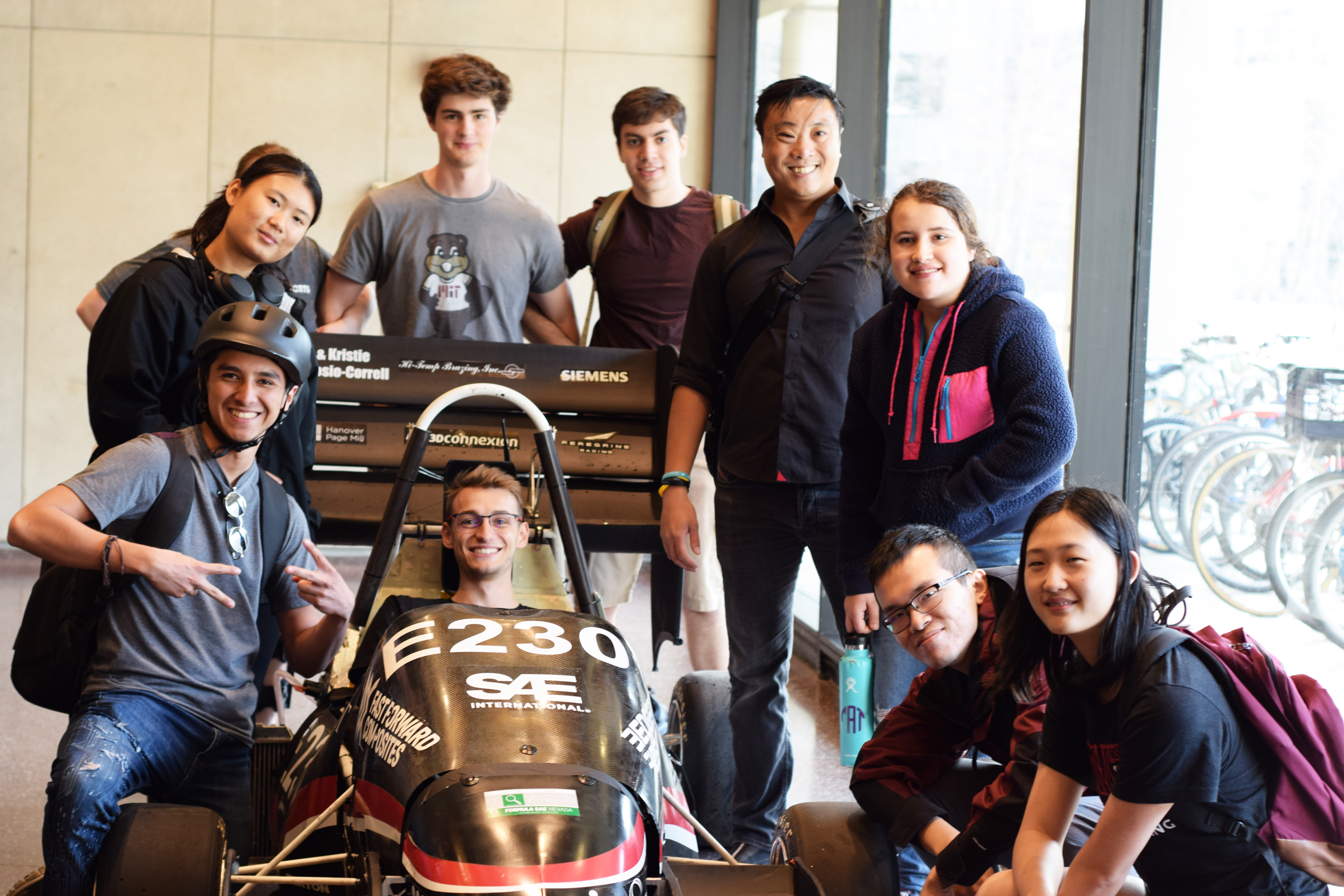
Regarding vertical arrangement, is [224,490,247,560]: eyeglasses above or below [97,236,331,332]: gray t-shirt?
below

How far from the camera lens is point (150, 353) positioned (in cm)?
314

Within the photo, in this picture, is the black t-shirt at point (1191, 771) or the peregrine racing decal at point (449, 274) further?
the peregrine racing decal at point (449, 274)

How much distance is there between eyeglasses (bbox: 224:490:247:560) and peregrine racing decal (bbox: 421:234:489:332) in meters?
1.60

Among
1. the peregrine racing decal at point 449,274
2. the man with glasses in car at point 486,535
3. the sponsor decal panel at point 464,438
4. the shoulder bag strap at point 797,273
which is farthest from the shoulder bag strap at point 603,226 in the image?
the man with glasses in car at point 486,535

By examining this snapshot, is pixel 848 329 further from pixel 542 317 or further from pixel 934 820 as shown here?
pixel 542 317

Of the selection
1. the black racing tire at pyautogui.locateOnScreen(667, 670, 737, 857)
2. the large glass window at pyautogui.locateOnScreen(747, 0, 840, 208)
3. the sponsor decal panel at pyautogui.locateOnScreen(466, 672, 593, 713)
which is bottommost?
the black racing tire at pyautogui.locateOnScreen(667, 670, 737, 857)

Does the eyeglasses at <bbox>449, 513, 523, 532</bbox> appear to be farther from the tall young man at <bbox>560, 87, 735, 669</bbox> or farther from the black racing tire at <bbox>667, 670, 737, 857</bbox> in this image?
the tall young man at <bbox>560, 87, 735, 669</bbox>

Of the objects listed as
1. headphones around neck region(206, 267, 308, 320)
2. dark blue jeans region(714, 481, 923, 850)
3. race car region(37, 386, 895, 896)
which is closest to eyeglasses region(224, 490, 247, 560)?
race car region(37, 386, 895, 896)

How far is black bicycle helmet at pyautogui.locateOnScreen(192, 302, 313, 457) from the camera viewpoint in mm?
2758

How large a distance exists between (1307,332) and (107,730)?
258cm

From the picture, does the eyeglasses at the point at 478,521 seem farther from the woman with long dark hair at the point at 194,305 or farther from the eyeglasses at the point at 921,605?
the eyeglasses at the point at 921,605

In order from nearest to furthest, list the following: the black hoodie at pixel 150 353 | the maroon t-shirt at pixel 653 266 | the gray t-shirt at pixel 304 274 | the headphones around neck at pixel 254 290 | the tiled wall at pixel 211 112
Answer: the black hoodie at pixel 150 353, the headphones around neck at pixel 254 290, the gray t-shirt at pixel 304 274, the maroon t-shirt at pixel 653 266, the tiled wall at pixel 211 112

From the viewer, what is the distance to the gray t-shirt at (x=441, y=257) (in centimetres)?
431

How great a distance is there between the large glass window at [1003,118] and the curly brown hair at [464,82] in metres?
1.48
